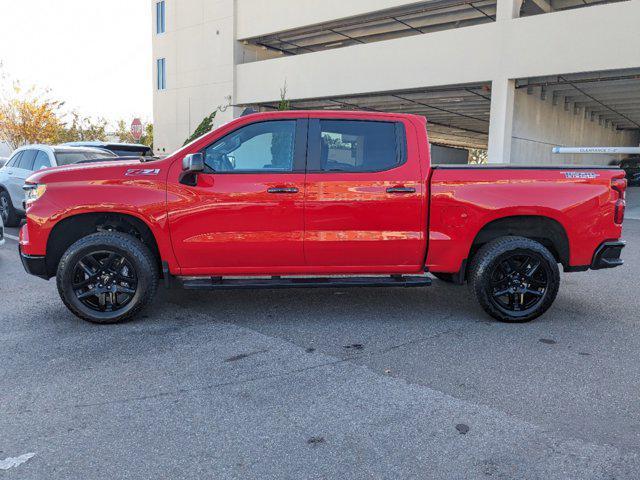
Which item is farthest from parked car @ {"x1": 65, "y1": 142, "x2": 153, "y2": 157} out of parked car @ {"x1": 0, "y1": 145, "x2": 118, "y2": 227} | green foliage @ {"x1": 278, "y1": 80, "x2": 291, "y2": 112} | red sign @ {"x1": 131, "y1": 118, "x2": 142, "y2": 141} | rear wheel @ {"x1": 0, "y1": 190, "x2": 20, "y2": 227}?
green foliage @ {"x1": 278, "y1": 80, "x2": 291, "y2": 112}

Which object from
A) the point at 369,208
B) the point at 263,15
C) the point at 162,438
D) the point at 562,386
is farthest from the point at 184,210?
the point at 263,15

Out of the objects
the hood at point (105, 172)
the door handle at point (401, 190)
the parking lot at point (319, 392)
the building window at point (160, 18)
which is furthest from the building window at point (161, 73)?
the door handle at point (401, 190)

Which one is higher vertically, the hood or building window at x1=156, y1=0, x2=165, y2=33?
building window at x1=156, y1=0, x2=165, y2=33

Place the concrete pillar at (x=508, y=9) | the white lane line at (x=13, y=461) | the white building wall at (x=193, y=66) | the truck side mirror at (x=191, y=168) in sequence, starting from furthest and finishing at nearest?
the white building wall at (x=193, y=66) → the concrete pillar at (x=508, y=9) → the truck side mirror at (x=191, y=168) → the white lane line at (x=13, y=461)

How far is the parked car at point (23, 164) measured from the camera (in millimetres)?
10312

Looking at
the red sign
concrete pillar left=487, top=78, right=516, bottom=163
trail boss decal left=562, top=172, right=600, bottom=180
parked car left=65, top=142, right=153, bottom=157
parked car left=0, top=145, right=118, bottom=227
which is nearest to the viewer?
trail boss decal left=562, top=172, right=600, bottom=180

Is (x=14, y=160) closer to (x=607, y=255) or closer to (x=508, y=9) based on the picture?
(x=607, y=255)

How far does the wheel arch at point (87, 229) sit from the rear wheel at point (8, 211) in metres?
6.95

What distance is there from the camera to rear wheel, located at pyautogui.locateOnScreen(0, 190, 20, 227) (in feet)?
36.6

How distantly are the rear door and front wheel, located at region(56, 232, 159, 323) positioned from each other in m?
1.51

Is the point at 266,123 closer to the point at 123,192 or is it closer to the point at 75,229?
the point at 123,192

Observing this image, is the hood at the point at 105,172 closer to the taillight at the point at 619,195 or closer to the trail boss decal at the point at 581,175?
the trail boss decal at the point at 581,175

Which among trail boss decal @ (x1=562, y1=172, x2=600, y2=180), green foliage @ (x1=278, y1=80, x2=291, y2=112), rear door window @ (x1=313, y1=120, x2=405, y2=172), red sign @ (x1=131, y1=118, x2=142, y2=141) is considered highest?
green foliage @ (x1=278, y1=80, x2=291, y2=112)

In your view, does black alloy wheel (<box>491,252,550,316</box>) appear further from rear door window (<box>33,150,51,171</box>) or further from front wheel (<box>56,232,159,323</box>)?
rear door window (<box>33,150,51,171</box>)
